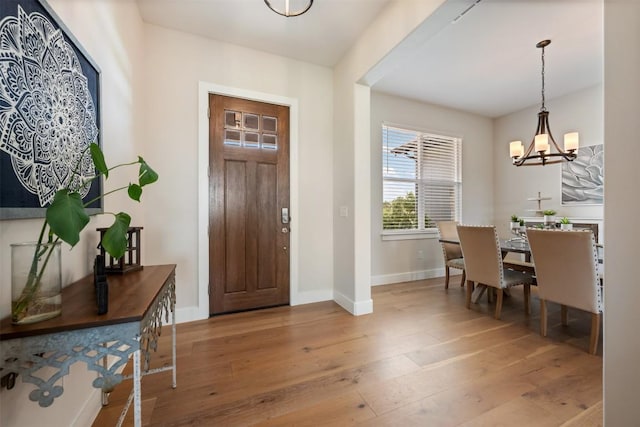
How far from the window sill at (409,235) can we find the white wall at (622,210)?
9.66ft

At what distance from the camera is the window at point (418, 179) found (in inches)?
155

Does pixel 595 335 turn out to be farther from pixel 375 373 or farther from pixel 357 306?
pixel 357 306

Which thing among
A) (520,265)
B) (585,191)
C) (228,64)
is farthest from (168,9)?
(585,191)

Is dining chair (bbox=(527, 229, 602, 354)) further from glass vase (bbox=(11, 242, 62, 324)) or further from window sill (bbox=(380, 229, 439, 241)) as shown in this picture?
glass vase (bbox=(11, 242, 62, 324))

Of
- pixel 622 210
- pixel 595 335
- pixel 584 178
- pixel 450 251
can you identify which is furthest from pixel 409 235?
pixel 622 210

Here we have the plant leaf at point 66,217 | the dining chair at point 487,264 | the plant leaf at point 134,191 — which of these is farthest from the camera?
the dining chair at point 487,264

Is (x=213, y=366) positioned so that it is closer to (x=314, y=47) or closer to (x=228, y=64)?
(x=228, y=64)

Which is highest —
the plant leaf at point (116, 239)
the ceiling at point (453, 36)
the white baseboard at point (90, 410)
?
the ceiling at point (453, 36)

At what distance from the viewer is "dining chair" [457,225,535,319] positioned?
100 inches

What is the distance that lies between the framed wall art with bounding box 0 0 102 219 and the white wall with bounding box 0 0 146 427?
100mm

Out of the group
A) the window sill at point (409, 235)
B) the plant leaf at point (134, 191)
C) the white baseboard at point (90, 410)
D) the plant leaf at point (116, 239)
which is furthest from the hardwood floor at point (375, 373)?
the window sill at point (409, 235)

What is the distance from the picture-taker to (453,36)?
2551mm

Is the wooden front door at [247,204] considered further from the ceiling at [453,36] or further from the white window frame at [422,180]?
the white window frame at [422,180]

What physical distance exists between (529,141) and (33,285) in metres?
5.85
